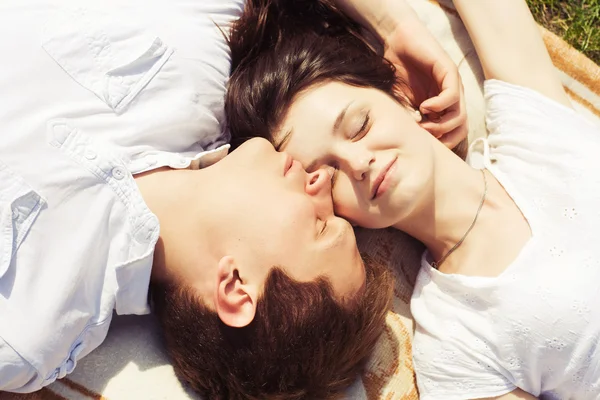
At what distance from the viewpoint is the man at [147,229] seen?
135 cm

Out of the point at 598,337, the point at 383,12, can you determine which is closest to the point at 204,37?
the point at 383,12

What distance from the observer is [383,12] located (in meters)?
1.81

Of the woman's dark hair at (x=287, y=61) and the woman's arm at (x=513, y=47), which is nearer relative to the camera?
the woman's dark hair at (x=287, y=61)

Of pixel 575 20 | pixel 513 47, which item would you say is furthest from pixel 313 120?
pixel 575 20

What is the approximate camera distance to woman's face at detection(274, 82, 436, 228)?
1.49 meters

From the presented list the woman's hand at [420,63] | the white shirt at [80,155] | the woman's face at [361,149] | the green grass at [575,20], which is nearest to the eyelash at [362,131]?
the woman's face at [361,149]

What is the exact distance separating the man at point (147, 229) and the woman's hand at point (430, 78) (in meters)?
0.45

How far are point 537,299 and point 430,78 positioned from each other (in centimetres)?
76

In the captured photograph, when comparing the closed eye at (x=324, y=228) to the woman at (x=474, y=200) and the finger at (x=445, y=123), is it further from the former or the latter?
the finger at (x=445, y=123)

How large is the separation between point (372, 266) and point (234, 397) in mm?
533

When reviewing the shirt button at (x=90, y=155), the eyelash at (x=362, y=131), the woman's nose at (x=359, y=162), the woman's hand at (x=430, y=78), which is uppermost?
the woman's hand at (x=430, y=78)

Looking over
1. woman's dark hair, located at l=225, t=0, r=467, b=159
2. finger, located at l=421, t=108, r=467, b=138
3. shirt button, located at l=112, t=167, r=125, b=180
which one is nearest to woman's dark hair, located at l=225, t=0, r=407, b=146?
woman's dark hair, located at l=225, t=0, r=467, b=159

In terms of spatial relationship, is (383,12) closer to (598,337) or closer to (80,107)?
(80,107)

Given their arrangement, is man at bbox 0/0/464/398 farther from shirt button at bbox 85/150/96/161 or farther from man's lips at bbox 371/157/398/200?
man's lips at bbox 371/157/398/200
